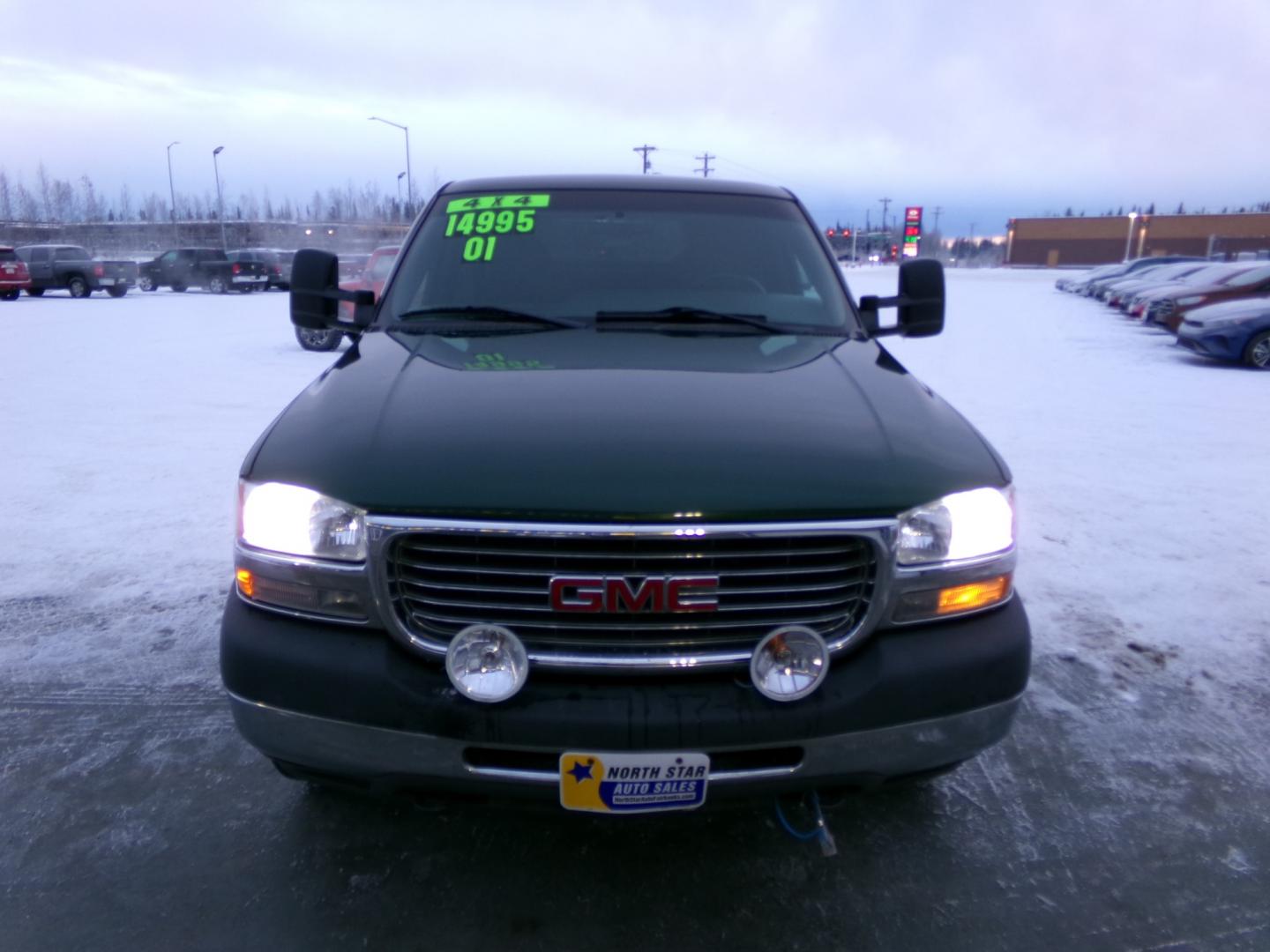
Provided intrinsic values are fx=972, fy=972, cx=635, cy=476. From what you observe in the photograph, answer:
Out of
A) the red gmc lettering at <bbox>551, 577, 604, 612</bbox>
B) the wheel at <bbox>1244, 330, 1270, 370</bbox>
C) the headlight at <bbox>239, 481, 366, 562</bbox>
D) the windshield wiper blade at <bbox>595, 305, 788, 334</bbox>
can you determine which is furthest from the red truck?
the red gmc lettering at <bbox>551, 577, 604, 612</bbox>

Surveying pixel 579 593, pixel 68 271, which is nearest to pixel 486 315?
pixel 579 593

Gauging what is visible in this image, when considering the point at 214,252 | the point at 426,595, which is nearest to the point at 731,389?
the point at 426,595

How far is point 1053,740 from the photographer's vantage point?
3.27 metres

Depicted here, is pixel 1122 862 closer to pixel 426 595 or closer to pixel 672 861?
pixel 672 861

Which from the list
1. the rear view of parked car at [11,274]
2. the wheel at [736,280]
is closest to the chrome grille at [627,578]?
the wheel at [736,280]

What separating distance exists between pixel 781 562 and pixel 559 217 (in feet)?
6.97

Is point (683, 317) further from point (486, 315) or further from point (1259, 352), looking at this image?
point (1259, 352)

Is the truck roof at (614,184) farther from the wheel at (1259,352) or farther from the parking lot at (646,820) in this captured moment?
the wheel at (1259,352)

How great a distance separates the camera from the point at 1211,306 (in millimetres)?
14445

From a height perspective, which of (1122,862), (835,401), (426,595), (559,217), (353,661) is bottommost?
(1122,862)

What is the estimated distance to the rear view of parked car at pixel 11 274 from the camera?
26.2 m

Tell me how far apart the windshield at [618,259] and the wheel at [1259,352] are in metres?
11.7

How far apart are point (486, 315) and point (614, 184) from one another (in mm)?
984

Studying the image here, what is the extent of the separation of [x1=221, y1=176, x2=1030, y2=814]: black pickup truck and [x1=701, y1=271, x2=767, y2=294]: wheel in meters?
1.19
